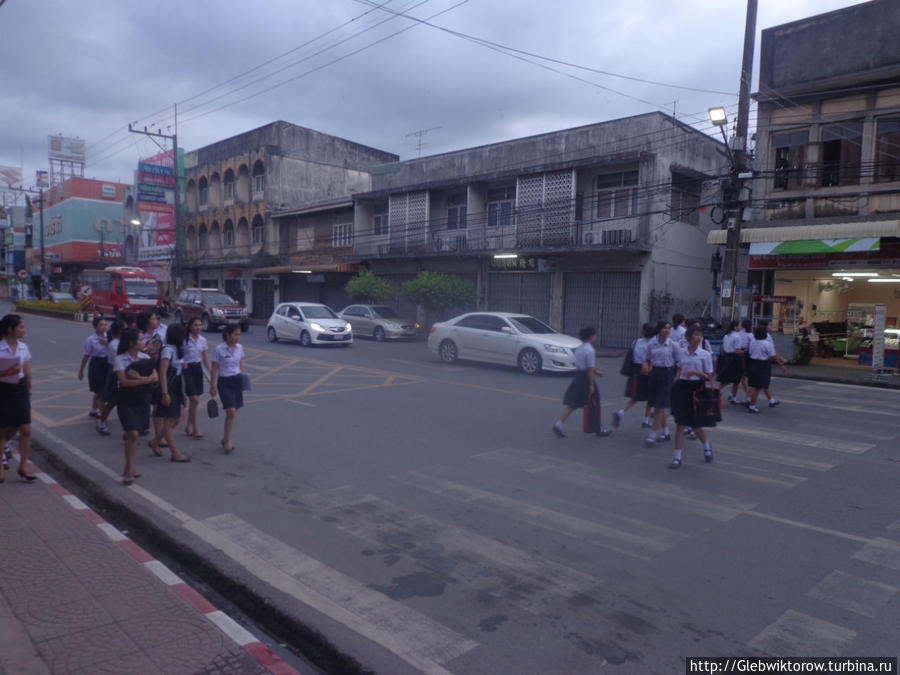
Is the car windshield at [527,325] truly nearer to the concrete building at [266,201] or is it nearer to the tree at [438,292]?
the tree at [438,292]

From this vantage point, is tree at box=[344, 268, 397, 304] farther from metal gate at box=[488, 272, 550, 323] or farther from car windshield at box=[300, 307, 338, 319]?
car windshield at box=[300, 307, 338, 319]

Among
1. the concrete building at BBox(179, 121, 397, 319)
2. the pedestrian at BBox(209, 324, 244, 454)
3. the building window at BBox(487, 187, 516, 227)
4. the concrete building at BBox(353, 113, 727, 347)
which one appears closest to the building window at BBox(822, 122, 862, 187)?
the concrete building at BBox(353, 113, 727, 347)

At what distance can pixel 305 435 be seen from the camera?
27.8ft

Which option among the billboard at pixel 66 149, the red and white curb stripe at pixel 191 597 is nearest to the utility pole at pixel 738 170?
the red and white curb stripe at pixel 191 597

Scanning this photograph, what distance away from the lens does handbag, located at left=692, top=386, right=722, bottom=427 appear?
7109 millimetres

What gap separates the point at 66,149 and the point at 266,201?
54.8 meters

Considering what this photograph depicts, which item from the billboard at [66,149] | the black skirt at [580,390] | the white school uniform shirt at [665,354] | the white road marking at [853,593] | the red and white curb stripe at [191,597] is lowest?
the red and white curb stripe at [191,597]

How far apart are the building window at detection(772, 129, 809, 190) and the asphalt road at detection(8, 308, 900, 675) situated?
11.2m

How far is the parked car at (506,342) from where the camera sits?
14680 mm

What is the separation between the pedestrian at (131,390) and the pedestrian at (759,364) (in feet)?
31.4

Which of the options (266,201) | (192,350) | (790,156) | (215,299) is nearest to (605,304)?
(790,156)

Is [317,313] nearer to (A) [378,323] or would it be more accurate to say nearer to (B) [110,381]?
(A) [378,323]

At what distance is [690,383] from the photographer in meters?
7.18

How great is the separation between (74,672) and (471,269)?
83.5 ft
